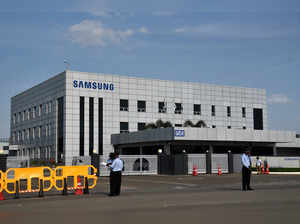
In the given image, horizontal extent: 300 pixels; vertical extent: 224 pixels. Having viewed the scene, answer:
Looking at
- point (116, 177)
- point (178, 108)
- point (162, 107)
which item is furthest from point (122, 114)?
point (116, 177)

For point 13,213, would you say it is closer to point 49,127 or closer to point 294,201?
point 294,201

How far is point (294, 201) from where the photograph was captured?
14414 mm

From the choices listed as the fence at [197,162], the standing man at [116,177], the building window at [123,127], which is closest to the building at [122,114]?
the building window at [123,127]

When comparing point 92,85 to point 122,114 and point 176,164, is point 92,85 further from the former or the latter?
point 176,164

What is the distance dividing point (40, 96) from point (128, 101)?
15.1 meters

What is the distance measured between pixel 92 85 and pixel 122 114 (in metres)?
6.40

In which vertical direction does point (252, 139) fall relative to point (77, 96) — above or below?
below

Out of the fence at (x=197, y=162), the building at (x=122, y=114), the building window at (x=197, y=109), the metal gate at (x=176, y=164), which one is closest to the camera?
the metal gate at (x=176, y=164)

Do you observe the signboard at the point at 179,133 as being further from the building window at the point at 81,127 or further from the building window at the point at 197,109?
the building window at the point at 197,109

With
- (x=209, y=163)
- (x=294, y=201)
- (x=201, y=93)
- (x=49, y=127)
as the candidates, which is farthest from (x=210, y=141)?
(x=294, y=201)

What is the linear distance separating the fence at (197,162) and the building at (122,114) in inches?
450

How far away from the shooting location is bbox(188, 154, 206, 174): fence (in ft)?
142

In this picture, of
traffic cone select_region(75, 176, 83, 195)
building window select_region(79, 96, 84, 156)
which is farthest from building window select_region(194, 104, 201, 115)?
traffic cone select_region(75, 176, 83, 195)

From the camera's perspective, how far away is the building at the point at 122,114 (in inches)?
2436
